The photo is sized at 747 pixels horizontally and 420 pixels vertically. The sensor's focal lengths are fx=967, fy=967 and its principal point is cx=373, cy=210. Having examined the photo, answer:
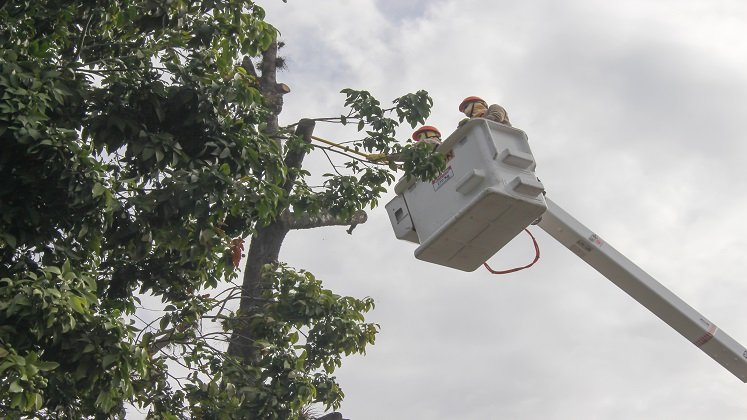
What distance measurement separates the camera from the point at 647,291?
8.66m

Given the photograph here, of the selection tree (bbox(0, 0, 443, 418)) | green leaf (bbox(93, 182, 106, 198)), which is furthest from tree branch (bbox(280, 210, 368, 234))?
green leaf (bbox(93, 182, 106, 198))

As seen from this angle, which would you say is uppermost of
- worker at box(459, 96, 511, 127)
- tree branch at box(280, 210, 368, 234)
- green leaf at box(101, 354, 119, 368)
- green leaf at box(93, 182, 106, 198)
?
tree branch at box(280, 210, 368, 234)

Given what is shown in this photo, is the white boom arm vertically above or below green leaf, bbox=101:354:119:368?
above

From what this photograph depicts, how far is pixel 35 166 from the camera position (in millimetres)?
5840

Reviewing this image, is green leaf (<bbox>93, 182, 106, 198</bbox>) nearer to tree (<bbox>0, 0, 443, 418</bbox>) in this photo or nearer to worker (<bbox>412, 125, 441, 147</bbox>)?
tree (<bbox>0, 0, 443, 418</bbox>)

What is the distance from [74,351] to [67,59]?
2390mm

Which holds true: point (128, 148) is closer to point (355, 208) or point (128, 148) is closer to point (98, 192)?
point (98, 192)

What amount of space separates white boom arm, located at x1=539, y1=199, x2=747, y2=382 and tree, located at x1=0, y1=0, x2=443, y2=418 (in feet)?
5.46

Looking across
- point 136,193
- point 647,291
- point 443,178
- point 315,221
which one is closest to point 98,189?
point 136,193

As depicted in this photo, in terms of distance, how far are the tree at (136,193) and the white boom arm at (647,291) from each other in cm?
166

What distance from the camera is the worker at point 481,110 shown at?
7.67 metres

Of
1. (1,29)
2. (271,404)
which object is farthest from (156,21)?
(271,404)

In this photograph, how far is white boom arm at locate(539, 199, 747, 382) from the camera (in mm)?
8469

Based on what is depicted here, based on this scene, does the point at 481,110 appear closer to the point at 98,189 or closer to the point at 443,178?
the point at 443,178
